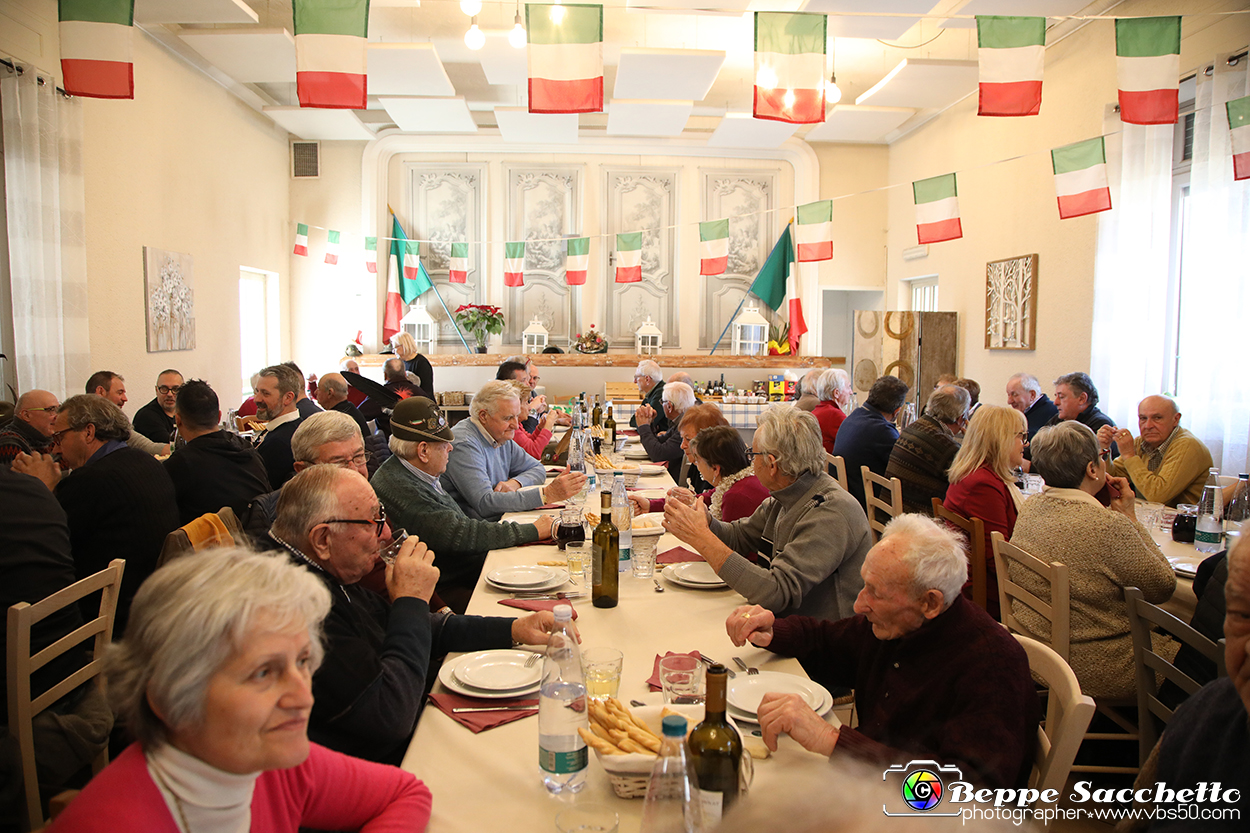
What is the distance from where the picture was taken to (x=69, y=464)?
356cm

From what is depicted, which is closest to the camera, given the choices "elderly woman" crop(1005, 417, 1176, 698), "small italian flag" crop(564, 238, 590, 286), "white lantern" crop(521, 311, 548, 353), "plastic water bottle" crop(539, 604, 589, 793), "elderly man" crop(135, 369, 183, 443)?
"plastic water bottle" crop(539, 604, 589, 793)

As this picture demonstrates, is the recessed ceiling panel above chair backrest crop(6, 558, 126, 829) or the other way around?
above

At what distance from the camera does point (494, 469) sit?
13.4ft

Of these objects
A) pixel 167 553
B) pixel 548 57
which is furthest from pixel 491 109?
pixel 167 553

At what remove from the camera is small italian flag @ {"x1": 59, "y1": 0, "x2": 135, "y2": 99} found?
4.29 meters

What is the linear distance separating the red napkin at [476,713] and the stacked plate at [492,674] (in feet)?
0.05

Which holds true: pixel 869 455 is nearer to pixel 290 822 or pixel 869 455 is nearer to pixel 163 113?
pixel 290 822

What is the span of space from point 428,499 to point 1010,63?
14.6 feet

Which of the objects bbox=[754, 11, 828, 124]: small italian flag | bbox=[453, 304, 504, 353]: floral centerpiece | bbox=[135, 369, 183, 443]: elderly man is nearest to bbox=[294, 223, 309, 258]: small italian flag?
bbox=[453, 304, 504, 353]: floral centerpiece

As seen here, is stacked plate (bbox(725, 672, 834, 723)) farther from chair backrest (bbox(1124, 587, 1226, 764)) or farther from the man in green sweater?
the man in green sweater

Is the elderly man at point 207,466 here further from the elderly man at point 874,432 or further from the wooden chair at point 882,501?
the elderly man at point 874,432

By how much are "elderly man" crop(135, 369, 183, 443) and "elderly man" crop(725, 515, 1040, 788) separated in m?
5.62

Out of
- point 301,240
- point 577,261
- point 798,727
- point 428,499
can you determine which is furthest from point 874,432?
point 301,240

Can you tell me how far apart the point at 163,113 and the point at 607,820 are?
835 cm
